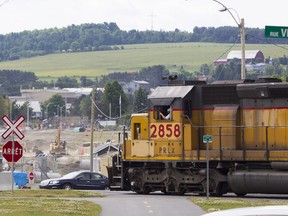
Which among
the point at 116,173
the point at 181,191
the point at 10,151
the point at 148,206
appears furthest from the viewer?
the point at 116,173

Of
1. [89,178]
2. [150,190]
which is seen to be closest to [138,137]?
[150,190]

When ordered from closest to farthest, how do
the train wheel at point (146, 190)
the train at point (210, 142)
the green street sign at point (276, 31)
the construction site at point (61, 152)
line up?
the green street sign at point (276, 31)
the train at point (210, 142)
the train wheel at point (146, 190)
the construction site at point (61, 152)

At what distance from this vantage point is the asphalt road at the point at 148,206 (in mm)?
30953

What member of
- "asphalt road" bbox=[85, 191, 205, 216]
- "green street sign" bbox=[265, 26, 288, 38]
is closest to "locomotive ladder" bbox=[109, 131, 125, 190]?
"asphalt road" bbox=[85, 191, 205, 216]

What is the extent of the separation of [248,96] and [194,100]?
2556 mm

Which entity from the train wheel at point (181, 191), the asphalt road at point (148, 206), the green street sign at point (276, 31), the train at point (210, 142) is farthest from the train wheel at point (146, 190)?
the green street sign at point (276, 31)

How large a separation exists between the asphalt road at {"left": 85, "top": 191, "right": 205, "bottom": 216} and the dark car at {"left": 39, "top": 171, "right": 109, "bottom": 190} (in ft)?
49.7

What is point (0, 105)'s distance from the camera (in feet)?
572

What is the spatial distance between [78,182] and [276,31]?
24252 mm

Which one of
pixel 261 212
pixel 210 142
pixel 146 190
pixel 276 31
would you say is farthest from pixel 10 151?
pixel 261 212

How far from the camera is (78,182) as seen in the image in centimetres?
5622

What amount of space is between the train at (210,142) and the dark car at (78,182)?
12982 mm

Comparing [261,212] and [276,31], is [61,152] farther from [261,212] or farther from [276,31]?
[261,212]

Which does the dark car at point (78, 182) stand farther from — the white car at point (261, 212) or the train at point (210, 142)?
the white car at point (261, 212)
